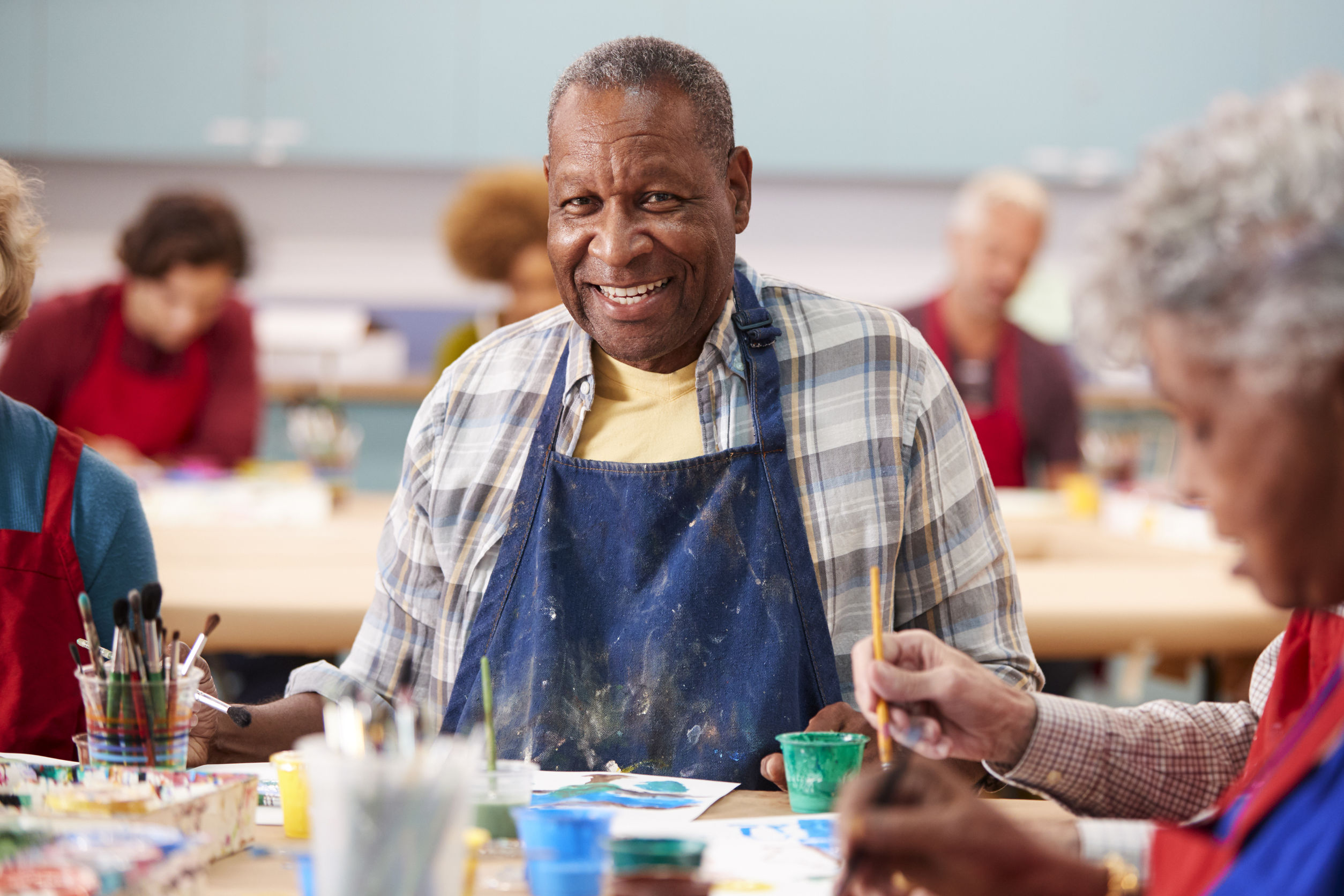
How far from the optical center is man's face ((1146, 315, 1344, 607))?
80cm

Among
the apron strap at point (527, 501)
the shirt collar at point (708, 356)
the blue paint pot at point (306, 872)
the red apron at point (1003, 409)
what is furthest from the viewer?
the red apron at point (1003, 409)

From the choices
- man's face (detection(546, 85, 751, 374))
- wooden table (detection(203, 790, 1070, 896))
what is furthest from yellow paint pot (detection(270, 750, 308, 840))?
man's face (detection(546, 85, 751, 374))

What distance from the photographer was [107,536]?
1.59 meters

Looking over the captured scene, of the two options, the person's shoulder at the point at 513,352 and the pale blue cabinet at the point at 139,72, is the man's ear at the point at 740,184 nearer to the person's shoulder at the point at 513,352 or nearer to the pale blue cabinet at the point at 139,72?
the person's shoulder at the point at 513,352

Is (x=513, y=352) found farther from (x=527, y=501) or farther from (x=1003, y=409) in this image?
(x=1003, y=409)

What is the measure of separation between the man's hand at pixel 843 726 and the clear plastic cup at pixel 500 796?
12.3 inches

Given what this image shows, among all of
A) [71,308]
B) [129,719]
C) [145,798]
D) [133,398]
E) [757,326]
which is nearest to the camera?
[145,798]

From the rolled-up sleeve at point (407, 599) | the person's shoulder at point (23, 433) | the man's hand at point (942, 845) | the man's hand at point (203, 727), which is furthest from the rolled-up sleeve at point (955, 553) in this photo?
the person's shoulder at point (23, 433)

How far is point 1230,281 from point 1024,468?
344 centimetres

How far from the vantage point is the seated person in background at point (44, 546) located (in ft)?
4.91

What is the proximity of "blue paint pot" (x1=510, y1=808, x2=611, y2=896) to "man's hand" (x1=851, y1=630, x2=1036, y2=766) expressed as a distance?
1.03 feet

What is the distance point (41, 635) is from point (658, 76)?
0.98 m

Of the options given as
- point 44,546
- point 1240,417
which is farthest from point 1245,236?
point 44,546

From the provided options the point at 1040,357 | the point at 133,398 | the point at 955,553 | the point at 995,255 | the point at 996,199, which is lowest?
the point at 955,553
